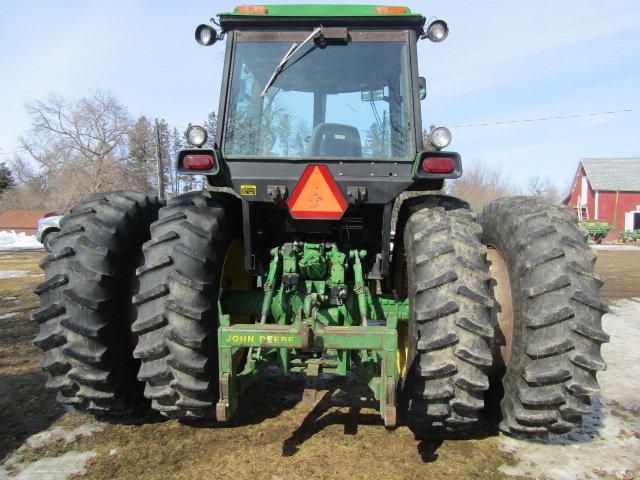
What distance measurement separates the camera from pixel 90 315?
10.6 ft

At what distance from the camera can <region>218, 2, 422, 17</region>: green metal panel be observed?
3.75 m

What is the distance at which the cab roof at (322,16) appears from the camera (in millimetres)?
3756

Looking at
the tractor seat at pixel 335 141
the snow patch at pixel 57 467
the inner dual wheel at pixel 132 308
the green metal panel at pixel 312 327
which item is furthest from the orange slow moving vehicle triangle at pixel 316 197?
the snow patch at pixel 57 467

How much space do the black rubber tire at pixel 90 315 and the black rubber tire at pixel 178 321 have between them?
36 cm

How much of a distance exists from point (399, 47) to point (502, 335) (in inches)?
86.7

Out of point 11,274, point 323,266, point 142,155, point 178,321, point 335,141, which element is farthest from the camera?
point 142,155

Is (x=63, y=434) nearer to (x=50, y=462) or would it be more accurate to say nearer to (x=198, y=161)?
(x=50, y=462)

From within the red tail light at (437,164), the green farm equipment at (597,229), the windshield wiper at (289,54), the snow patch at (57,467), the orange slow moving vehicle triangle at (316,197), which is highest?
the windshield wiper at (289,54)

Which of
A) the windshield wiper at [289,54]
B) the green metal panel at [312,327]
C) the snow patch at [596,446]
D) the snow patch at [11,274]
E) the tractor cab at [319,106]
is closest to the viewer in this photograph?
the green metal panel at [312,327]

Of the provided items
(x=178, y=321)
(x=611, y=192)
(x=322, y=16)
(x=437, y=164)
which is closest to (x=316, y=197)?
(x=437, y=164)

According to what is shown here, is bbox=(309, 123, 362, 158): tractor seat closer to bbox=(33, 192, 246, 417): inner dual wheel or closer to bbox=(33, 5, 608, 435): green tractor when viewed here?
bbox=(33, 5, 608, 435): green tractor

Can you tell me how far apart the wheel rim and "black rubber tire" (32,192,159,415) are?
8.13 ft

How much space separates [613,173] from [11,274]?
158ft

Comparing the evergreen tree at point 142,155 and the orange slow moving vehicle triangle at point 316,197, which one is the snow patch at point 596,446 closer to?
the orange slow moving vehicle triangle at point 316,197
